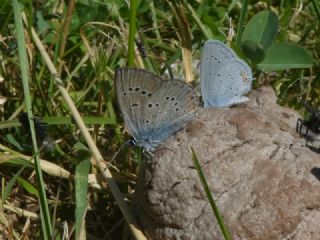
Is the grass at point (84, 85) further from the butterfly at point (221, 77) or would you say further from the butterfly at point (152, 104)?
the butterfly at point (221, 77)

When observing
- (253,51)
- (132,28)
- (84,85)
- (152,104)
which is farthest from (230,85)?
(84,85)

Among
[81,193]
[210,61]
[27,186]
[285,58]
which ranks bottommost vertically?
[27,186]

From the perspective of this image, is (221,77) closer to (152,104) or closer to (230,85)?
(230,85)

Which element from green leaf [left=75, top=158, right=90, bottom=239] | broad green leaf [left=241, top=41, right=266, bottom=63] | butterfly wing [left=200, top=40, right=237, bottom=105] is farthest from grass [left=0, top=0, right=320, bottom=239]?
butterfly wing [left=200, top=40, right=237, bottom=105]

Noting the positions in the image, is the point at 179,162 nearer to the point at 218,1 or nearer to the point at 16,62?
the point at 16,62

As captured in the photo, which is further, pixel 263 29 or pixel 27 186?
pixel 263 29
